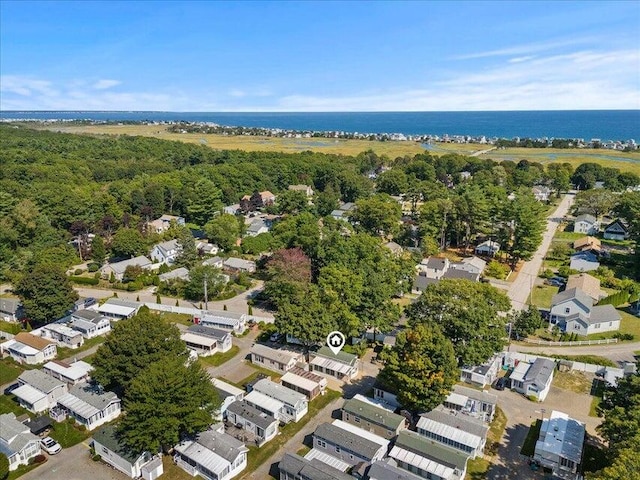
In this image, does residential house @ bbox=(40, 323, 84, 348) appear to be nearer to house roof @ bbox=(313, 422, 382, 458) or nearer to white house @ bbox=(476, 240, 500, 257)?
house roof @ bbox=(313, 422, 382, 458)

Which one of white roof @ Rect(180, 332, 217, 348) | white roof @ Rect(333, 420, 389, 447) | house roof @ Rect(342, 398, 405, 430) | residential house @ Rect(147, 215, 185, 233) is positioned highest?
residential house @ Rect(147, 215, 185, 233)

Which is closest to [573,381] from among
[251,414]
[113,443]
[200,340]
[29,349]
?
[251,414]

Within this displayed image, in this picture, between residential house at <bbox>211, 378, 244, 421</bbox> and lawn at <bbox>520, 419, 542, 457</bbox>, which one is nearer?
lawn at <bbox>520, 419, 542, 457</bbox>

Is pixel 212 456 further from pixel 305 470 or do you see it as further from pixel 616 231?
pixel 616 231

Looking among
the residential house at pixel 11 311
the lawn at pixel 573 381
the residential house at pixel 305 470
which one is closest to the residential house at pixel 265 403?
the residential house at pixel 305 470

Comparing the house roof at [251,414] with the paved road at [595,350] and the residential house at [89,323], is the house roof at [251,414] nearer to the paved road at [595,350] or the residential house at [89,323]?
the residential house at [89,323]

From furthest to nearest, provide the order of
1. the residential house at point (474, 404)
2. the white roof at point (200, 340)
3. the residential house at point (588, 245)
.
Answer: the residential house at point (588, 245) → the white roof at point (200, 340) → the residential house at point (474, 404)

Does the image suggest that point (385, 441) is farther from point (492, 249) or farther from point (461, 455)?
point (492, 249)

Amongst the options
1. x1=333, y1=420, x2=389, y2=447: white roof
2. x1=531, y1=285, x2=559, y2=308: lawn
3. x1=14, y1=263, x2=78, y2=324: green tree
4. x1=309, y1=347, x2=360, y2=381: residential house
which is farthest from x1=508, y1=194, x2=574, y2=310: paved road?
x1=14, y1=263, x2=78, y2=324: green tree
